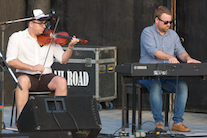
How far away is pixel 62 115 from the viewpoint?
268 centimetres

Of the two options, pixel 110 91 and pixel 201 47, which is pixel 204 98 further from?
pixel 110 91

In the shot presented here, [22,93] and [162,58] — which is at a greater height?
[162,58]

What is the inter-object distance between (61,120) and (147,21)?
2.92m

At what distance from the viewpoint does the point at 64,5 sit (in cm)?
560

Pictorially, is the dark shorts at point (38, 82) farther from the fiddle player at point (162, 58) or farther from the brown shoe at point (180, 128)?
the brown shoe at point (180, 128)

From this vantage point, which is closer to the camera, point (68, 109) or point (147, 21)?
point (68, 109)

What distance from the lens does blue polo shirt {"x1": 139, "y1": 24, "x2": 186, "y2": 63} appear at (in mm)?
3709

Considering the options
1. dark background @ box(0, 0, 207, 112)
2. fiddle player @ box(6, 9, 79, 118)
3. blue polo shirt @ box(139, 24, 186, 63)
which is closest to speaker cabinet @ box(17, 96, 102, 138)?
fiddle player @ box(6, 9, 79, 118)

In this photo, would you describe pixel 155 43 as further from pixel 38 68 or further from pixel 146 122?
pixel 38 68

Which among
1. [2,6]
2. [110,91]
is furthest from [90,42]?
[2,6]

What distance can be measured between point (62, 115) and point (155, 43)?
1.48 meters

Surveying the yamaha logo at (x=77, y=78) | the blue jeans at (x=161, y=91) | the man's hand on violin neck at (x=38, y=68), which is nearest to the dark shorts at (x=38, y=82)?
the man's hand on violin neck at (x=38, y=68)

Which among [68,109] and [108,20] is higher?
[108,20]

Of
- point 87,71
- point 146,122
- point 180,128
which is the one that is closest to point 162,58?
point 180,128
